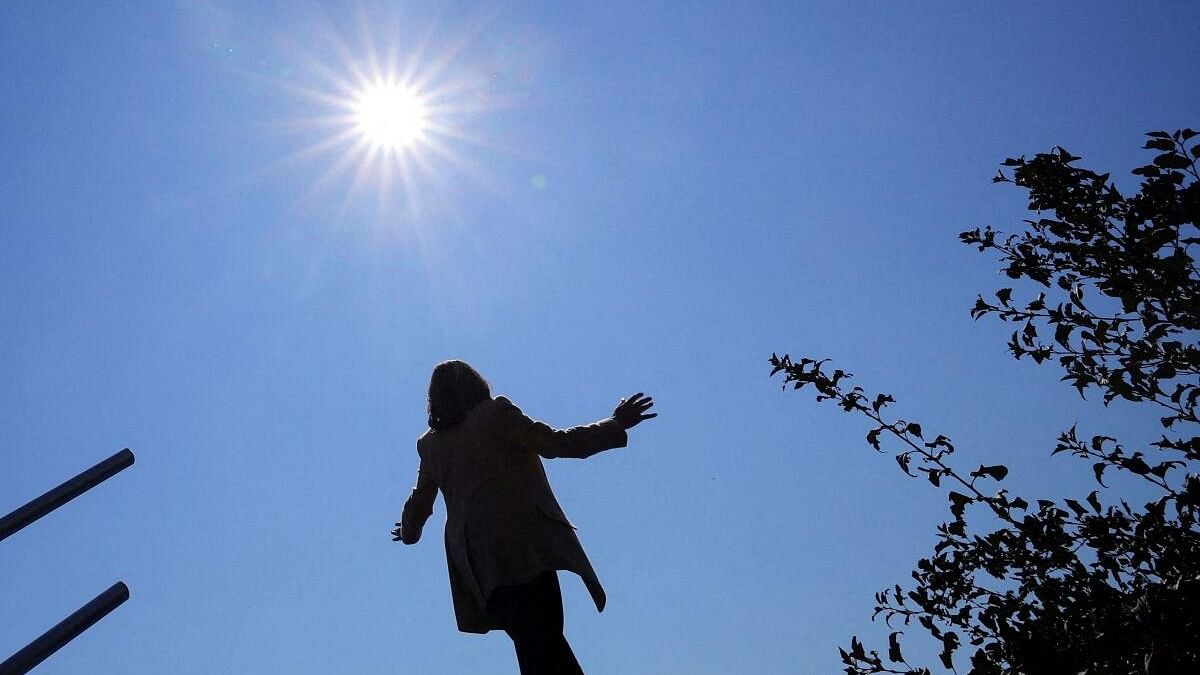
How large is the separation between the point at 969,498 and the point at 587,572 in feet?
5.91

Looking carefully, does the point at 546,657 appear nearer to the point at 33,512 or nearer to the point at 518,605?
the point at 518,605

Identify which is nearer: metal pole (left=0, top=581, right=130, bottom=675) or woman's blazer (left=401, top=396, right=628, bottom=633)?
metal pole (left=0, top=581, right=130, bottom=675)

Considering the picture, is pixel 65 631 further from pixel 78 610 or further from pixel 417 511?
pixel 417 511

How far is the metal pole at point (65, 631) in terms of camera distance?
145 cm

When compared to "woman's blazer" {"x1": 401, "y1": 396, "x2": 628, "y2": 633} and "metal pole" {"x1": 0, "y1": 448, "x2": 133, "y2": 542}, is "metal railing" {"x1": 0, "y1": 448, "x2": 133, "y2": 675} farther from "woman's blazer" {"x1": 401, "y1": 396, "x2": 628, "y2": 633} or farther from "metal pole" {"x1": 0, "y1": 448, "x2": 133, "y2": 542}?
"woman's blazer" {"x1": 401, "y1": 396, "x2": 628, "y2": 633}

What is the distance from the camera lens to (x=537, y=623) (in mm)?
4035

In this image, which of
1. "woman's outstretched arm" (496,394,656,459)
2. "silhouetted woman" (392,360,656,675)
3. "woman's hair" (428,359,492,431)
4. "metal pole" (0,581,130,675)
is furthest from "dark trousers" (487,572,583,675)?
"metal pole" (0,581,130,675)

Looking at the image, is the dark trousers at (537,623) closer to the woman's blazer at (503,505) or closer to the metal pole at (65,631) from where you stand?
the woman's blazer at (503,505)

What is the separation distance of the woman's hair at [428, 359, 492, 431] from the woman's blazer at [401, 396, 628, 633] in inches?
2.9

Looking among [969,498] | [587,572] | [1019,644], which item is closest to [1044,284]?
[969,498]

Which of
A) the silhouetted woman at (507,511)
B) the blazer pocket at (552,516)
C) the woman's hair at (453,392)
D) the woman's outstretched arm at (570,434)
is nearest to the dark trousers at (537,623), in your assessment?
the silhouetted woman at (507,511)

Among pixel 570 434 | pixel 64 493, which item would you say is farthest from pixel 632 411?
pixel 64 493

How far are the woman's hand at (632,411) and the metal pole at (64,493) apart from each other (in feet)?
9.33

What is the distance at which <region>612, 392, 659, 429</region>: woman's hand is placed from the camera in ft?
14.5
